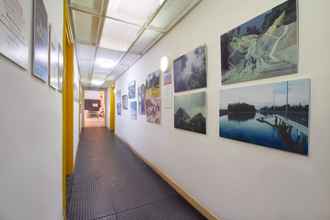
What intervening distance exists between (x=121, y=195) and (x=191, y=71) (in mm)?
2102

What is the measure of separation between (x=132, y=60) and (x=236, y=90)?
3407mm

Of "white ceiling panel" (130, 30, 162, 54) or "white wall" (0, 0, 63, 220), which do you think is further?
"white ceiling panel" (130, 30, 162, 54)

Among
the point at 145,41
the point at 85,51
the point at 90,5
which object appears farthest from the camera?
the point at 85,51

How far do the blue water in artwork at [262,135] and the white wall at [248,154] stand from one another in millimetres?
55

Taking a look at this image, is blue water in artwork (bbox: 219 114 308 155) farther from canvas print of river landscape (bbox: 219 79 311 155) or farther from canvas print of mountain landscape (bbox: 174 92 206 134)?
canvas print of mountain landscape (bbox: 174 92 206 134)

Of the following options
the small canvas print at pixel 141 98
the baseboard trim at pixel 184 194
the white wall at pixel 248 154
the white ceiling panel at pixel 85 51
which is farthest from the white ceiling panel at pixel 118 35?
the baseboard trim at pixel 184 194

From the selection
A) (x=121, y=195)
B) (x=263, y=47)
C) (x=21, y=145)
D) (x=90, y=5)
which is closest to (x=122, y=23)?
(x=90, y=5)

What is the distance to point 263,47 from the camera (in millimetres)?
1245

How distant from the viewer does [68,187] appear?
8.00 feet

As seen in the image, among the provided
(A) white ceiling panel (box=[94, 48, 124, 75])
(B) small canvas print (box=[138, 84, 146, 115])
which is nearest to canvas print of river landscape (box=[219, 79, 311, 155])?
(B) small canvas print (box=[138, 84, 146, 115])

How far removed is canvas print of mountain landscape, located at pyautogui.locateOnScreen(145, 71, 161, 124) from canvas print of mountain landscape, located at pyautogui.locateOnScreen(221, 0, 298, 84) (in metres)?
1.56

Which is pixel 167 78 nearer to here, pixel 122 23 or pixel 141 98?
pixel 122 23

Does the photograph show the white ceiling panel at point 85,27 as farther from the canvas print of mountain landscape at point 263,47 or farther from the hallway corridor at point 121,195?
the hallway corridor at point 121,195

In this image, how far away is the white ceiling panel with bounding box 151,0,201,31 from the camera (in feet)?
6.42
